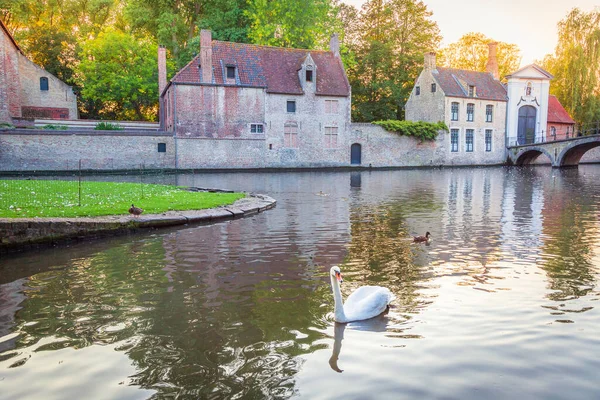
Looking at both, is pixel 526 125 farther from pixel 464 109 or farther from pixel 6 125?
pixel 6 125

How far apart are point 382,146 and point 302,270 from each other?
139 feet

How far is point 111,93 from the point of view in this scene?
49125mm

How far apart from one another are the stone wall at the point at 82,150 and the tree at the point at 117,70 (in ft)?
36.3

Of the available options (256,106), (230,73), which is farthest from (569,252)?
(230,73)

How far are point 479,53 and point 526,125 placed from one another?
17212 millimetres

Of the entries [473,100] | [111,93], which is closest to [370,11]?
[473,100]

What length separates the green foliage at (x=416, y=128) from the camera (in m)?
50.0

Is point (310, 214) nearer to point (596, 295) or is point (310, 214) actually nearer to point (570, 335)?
point (596, 295)

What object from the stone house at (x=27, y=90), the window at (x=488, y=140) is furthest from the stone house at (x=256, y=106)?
the window at (x=488, y=140)

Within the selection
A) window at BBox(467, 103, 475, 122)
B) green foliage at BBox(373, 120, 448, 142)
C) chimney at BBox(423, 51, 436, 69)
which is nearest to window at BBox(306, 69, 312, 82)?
green foliage at BBox(373, 120, 448, 142)

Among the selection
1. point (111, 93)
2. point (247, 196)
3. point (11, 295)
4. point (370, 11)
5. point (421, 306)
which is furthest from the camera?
point (370, 11)

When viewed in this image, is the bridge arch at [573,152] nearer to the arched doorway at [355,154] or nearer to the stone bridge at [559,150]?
the stone bridge at [559,150]

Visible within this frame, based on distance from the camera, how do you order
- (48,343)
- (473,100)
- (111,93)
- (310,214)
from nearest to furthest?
(48,343)
(310,214)
(111,93)
(473,100)

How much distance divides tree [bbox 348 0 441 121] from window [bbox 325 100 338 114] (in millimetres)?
11157
